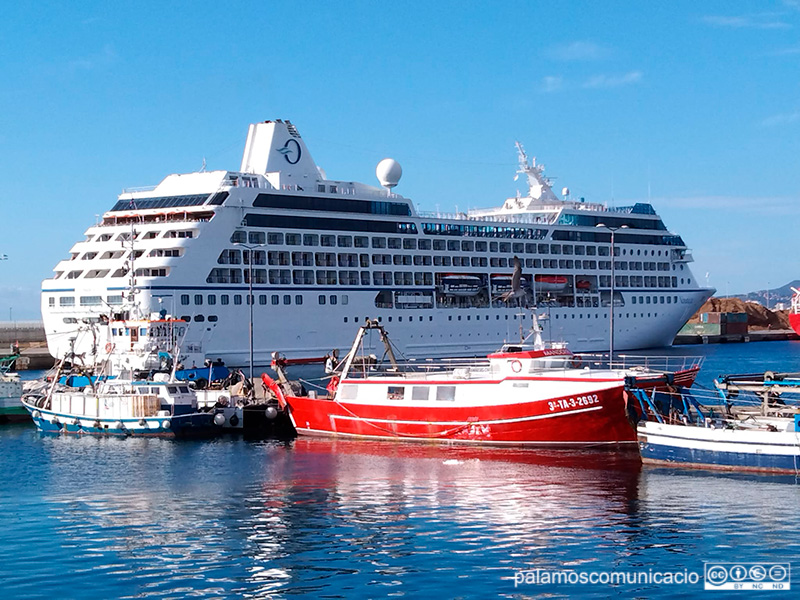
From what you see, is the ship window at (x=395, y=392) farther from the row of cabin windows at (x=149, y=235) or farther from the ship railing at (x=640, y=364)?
the row of cabin windows at (x=149, y=235)

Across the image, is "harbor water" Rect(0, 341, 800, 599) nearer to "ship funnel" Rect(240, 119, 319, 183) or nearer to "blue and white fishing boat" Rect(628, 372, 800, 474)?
"blue and white fishing boat" Rect(628, 372, 800, 474)

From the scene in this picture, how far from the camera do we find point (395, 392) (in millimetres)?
39969

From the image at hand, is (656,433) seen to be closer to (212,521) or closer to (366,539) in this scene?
(366,539)

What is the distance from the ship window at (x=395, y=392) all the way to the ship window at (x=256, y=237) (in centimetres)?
3057

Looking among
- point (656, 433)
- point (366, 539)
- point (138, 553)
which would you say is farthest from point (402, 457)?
point (138, 553)

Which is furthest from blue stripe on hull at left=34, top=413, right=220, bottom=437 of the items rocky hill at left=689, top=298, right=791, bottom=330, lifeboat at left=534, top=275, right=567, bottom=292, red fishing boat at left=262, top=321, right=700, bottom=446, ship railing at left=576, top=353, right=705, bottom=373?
rocky hill at left=689, top=298, right=791, bottom=330

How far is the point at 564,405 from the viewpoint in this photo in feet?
119

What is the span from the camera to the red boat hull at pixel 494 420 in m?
35.9

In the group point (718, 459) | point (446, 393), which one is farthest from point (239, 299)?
point (718, 459)

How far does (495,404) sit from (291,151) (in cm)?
3983

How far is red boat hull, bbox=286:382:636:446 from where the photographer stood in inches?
1412

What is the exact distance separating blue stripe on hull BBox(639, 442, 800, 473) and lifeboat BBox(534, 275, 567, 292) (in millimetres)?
52453

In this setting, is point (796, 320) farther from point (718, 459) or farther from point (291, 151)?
point (718, 459)

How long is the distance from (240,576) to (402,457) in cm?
1480
